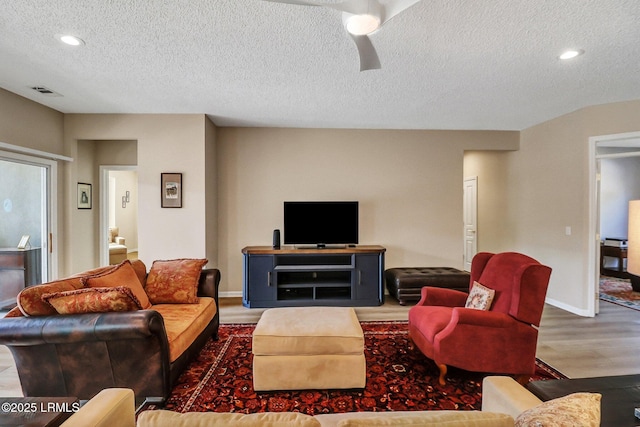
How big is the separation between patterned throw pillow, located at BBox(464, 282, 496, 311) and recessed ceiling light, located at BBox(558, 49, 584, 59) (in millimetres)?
2086

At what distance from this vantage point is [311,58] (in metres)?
2.67

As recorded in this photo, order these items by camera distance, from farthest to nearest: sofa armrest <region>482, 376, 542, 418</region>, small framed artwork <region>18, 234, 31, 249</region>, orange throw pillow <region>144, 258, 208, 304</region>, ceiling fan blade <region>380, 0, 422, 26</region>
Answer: small framed artwork <region>18, 234, 31, 249</region> → orange throw pillow <region>144, 258, 208, 304</region> → ceiling fan blade <region>380, 0, 422, 26</region> → sofa armrest <region>482, 376, 542, 418</region>

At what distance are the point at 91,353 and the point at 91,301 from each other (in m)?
0.33

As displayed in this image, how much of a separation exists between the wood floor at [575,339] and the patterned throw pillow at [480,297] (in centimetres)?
89

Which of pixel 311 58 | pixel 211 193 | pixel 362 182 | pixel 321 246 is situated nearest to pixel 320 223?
pixel 321 246

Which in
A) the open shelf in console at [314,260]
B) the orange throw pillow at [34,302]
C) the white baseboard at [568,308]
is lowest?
the white baseboard at [568,308]

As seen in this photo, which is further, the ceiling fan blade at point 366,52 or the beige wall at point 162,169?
the beige wall at point 162,169

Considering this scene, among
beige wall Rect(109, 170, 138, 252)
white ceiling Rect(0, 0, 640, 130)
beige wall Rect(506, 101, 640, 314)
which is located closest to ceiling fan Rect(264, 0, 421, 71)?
white ceiling Rect(0, 0, 640, 130)

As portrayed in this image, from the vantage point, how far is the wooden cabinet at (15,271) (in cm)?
371

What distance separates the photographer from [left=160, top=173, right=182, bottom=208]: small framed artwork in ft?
13.6

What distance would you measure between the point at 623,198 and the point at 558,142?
3.66 metres

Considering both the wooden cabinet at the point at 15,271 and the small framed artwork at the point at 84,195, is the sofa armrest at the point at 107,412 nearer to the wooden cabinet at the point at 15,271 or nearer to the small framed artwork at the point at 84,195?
the wooden cabinet at the point at 15,271

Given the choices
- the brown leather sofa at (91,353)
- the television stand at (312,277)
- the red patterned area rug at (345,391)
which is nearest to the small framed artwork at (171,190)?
the television stand at (312,277)

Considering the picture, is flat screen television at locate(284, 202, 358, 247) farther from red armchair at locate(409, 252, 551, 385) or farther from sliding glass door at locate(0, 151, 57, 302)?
sliding glass door at locate(0, 151, 57, 302)
